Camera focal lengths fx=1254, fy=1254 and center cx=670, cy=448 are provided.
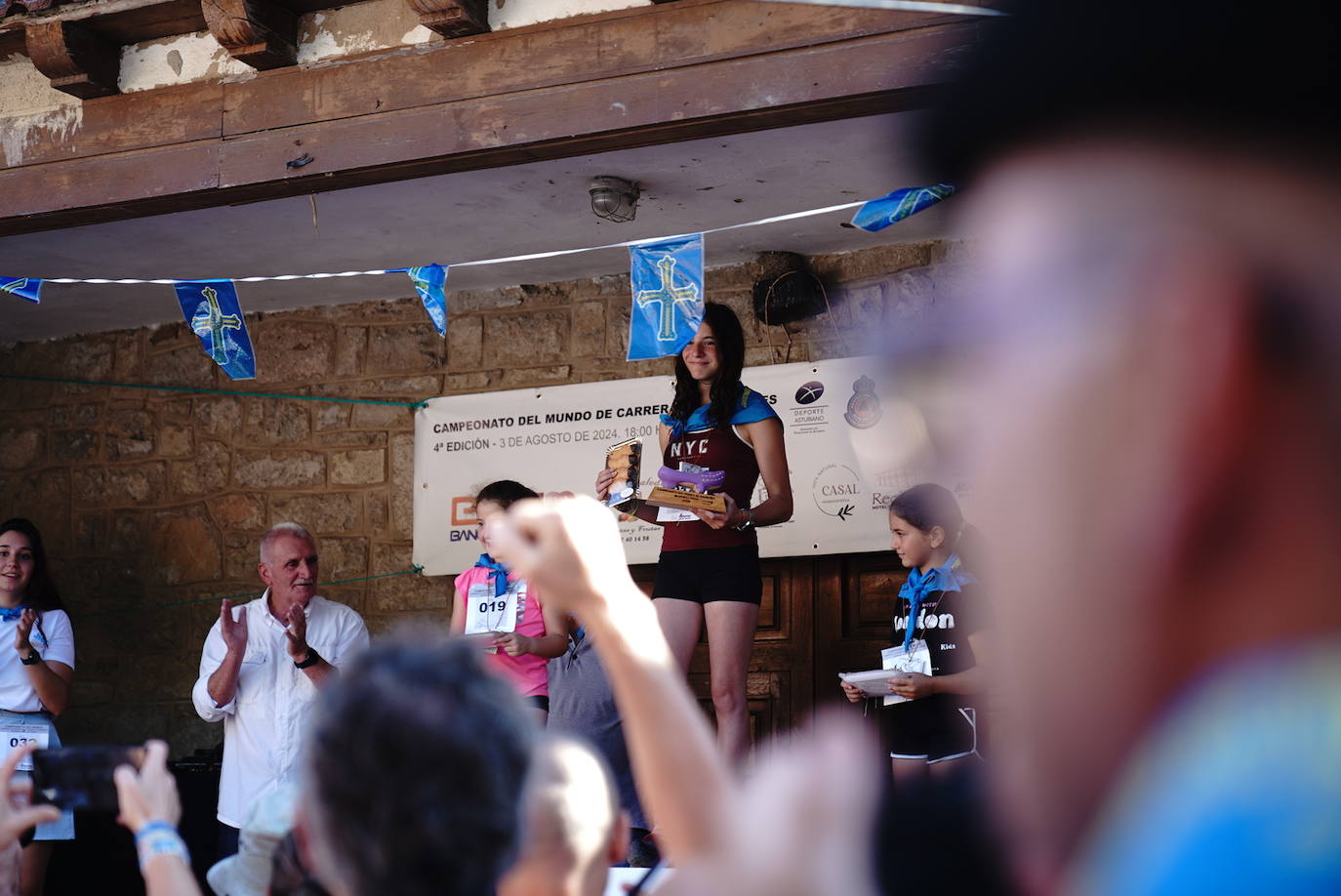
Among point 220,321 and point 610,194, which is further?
point 220,321

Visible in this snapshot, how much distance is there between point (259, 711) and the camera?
510 cm

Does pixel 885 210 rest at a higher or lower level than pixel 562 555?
higher

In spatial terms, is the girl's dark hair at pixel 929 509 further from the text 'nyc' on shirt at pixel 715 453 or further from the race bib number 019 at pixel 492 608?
the race bib number 019 at pixel 492 608

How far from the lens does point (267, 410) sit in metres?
7.12

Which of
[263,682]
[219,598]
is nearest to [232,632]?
[263,682]

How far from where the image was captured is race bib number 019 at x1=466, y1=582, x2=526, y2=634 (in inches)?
189

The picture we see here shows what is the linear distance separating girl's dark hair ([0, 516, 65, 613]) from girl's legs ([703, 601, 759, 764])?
3.21 m

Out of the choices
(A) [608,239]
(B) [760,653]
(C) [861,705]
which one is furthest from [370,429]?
(C) [861,705]

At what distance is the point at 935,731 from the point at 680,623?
1.04 metres

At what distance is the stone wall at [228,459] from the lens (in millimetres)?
6746

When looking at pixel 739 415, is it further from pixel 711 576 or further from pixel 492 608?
pixel 492 608

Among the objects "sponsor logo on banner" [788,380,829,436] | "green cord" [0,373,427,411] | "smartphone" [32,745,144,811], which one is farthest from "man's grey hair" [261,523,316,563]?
"smartphone" [32,745,144,811]

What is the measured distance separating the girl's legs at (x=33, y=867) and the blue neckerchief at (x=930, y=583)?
3638mm

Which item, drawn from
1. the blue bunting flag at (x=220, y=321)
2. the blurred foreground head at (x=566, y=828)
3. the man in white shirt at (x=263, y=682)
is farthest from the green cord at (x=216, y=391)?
the blurred foreground head at (x=566, y=828)
